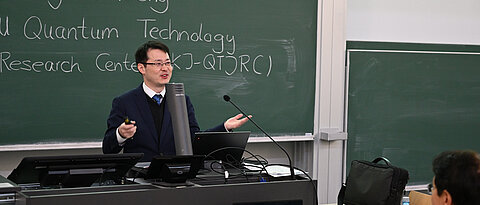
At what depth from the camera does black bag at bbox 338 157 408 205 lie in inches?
122

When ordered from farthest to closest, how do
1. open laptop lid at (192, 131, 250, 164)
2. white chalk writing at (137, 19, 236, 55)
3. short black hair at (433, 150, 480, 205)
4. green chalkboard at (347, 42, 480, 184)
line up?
green chalkboard at (347, 42, 480, 184) < white chalk writing at (137, 19, 236, 55) < open laptop lid at (192, 131, 250, 164) < short black hair at (433, 150, 480, 205)

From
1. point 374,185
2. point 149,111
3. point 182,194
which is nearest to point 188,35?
point 149,111

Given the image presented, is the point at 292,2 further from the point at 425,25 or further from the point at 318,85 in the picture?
the point at 425,25

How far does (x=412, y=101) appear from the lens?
5.11 meters

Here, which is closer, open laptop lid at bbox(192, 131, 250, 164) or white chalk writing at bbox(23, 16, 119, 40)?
open laptop lid at bbox(192, 131, 250, 164)

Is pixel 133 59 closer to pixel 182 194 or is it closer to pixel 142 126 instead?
pixel 142 126

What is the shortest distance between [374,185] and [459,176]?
1.51m

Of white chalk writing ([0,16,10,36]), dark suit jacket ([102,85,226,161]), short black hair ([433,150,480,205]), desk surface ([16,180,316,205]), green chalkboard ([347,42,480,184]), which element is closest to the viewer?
short black hair ([433,150,480,205])

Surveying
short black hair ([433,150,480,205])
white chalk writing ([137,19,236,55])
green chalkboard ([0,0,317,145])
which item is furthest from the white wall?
short black hair ([433,150,480,205])

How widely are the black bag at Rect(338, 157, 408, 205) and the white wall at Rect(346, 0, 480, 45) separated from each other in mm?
1982

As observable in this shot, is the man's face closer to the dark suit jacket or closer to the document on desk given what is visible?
the dark suit jacket

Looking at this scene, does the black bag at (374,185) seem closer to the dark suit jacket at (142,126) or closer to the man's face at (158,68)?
the dark suit jacket at (142,126)

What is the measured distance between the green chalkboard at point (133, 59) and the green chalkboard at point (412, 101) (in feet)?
1.48

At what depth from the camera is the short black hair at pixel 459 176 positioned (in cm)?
168
